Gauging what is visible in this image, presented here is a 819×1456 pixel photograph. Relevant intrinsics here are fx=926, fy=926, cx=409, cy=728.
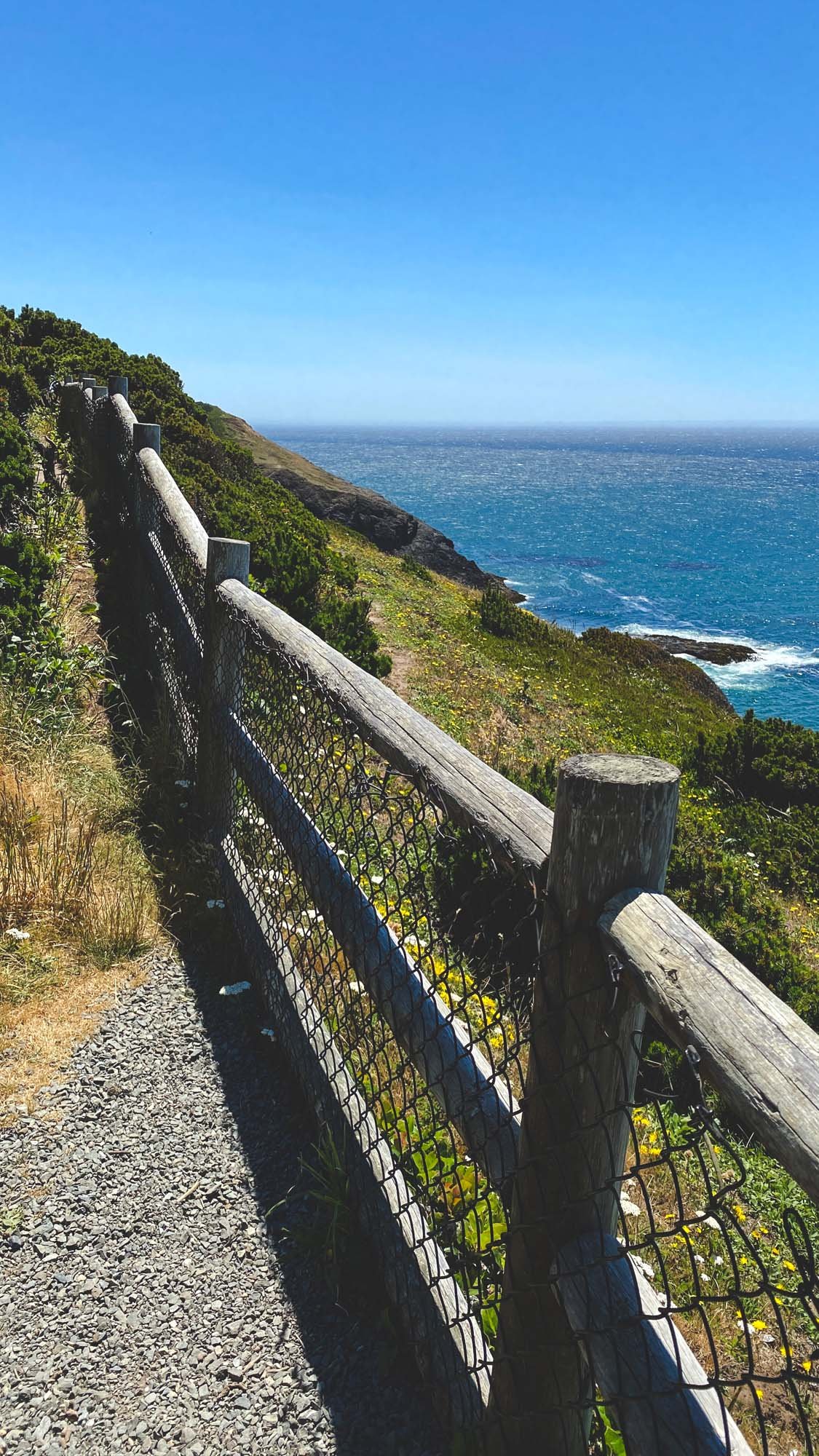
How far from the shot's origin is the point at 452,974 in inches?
182

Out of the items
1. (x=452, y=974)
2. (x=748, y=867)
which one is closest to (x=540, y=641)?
(x=748, y=867)

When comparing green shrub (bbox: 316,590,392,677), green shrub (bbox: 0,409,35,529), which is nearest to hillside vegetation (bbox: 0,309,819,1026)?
green shrub (bbox: 316,590,392,677)

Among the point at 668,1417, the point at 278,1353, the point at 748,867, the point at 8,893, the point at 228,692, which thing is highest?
the point at 228,692

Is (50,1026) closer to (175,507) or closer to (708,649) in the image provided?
(175,507)

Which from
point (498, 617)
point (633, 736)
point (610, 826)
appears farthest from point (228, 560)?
point (498, 617)

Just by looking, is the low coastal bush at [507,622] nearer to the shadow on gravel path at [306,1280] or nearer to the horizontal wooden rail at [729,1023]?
the shadow on gravel path at [306,1280]

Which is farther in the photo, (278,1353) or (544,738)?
(544,738)

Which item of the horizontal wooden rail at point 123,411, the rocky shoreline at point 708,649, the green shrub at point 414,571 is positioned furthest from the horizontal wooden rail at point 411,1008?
the rocky shoreline at point 708,649

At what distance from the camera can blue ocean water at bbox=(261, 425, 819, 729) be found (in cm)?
3572

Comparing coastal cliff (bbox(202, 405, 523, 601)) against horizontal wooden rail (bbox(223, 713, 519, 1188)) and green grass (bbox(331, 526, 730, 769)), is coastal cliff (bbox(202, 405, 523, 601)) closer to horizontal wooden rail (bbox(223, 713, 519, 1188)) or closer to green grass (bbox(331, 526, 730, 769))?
green grass (bbox(331, 526, 730, 769))

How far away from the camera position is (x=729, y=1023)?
126 cm

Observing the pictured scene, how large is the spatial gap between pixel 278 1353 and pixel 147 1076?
1.20m

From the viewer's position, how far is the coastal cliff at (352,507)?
91.5 ft

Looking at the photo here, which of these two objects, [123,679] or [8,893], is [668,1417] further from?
[123,679]
